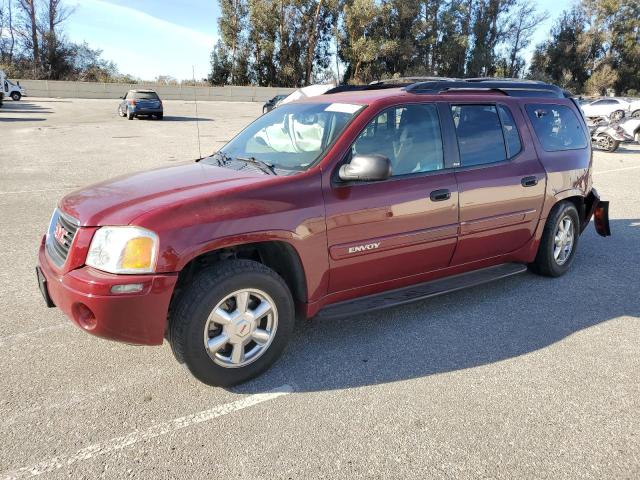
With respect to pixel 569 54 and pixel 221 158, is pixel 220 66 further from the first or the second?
pixel 221 158

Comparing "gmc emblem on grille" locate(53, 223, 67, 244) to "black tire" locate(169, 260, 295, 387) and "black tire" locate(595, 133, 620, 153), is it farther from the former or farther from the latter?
"black tire" locate(595, 133, 620, 153)

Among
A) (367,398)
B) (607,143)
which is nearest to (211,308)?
(367,398)

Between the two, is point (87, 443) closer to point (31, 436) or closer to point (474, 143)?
point (31, 436)

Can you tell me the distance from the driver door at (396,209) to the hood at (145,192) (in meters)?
0.60

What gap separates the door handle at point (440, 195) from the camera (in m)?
3.68

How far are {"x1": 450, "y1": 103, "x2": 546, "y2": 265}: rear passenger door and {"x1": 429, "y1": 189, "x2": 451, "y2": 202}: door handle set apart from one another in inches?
5.8

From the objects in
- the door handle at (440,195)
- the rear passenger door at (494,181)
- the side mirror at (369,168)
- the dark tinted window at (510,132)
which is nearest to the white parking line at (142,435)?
the side mirror at (369,168)

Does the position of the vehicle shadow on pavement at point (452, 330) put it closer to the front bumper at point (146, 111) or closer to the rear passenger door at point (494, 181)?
the rear passenger door at point (494, 181)

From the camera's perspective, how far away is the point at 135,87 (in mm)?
49094

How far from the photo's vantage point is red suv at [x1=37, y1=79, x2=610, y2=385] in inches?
108

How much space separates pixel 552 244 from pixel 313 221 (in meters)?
2.77

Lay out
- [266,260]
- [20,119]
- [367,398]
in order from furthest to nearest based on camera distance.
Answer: [20,119], [266,260], [367,398]

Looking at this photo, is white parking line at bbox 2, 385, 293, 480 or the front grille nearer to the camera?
Answer: white parking line at bbox 2, 385, 293, 480

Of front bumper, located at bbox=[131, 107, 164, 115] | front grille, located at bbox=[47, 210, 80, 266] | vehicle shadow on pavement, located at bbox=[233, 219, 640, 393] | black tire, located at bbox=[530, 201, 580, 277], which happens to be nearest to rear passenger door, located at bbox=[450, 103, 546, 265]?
black tire, located at bbox=[530, 201, 580, 277]
